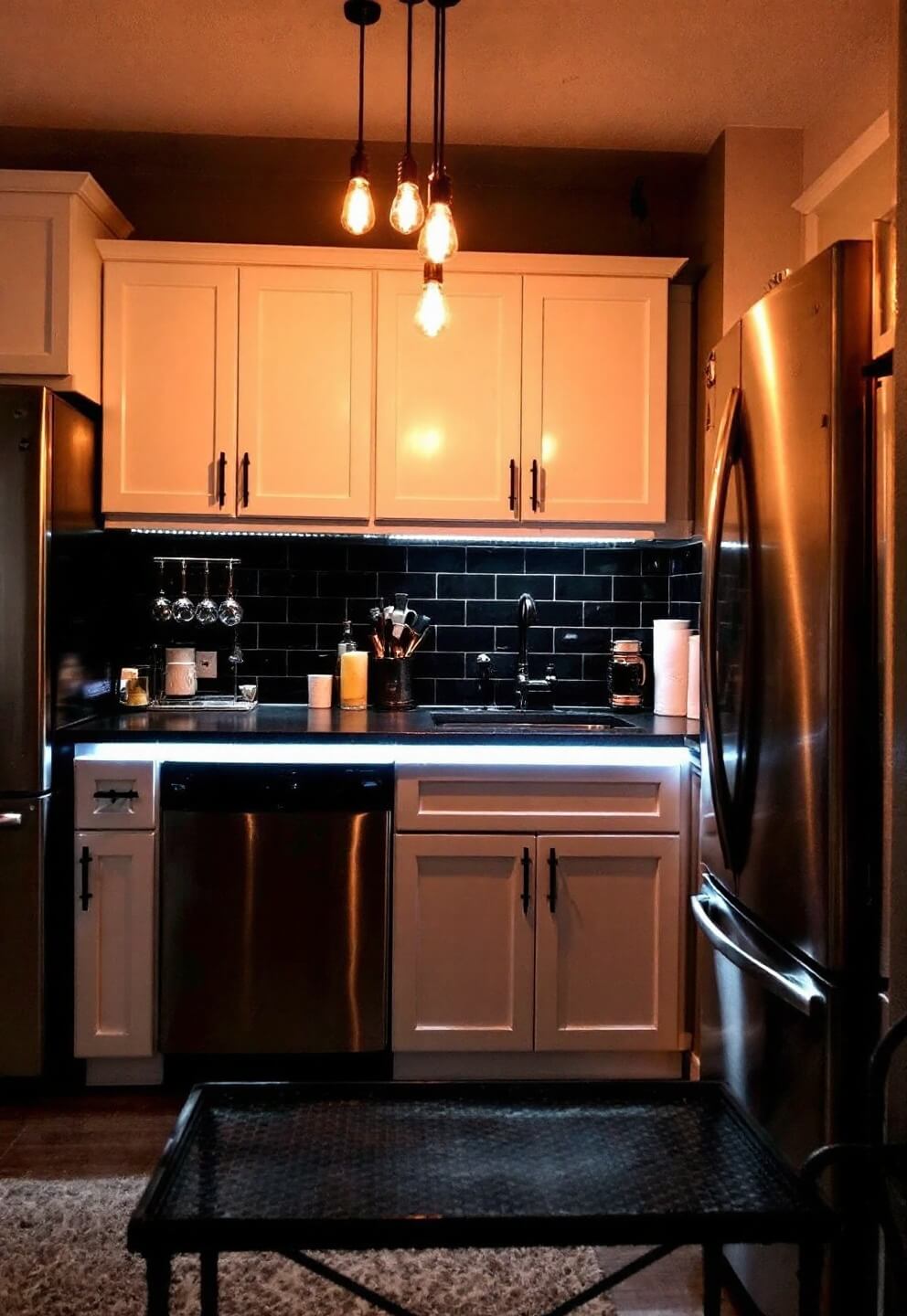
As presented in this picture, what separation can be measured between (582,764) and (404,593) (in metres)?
0.94

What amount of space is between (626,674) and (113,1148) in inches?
76.2

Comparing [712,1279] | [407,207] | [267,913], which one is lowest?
[712,1279]

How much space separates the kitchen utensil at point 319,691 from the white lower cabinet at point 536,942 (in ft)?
2.15

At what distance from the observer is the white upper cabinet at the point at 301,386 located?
9.64 ft

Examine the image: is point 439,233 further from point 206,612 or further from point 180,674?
point 180,674

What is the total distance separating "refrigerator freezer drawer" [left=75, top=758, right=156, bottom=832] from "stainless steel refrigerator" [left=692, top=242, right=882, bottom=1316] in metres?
1.46

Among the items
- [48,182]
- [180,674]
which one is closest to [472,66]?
[48,182]

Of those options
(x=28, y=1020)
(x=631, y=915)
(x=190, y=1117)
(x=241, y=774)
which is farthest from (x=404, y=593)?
(x=190, y=1117)

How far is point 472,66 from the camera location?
2664mm

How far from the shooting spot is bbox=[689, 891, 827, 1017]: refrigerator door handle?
1529 millimetres

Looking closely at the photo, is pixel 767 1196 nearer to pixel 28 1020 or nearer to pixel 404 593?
pixel 28 1020

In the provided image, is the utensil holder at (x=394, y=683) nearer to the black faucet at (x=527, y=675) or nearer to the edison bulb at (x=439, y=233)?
the black faucet at (x=527, y=675)

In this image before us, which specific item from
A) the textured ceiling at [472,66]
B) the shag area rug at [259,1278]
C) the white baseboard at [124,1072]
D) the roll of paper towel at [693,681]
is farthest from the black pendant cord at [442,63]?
the white baseboard at [124,1072]

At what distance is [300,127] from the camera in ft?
9.96
